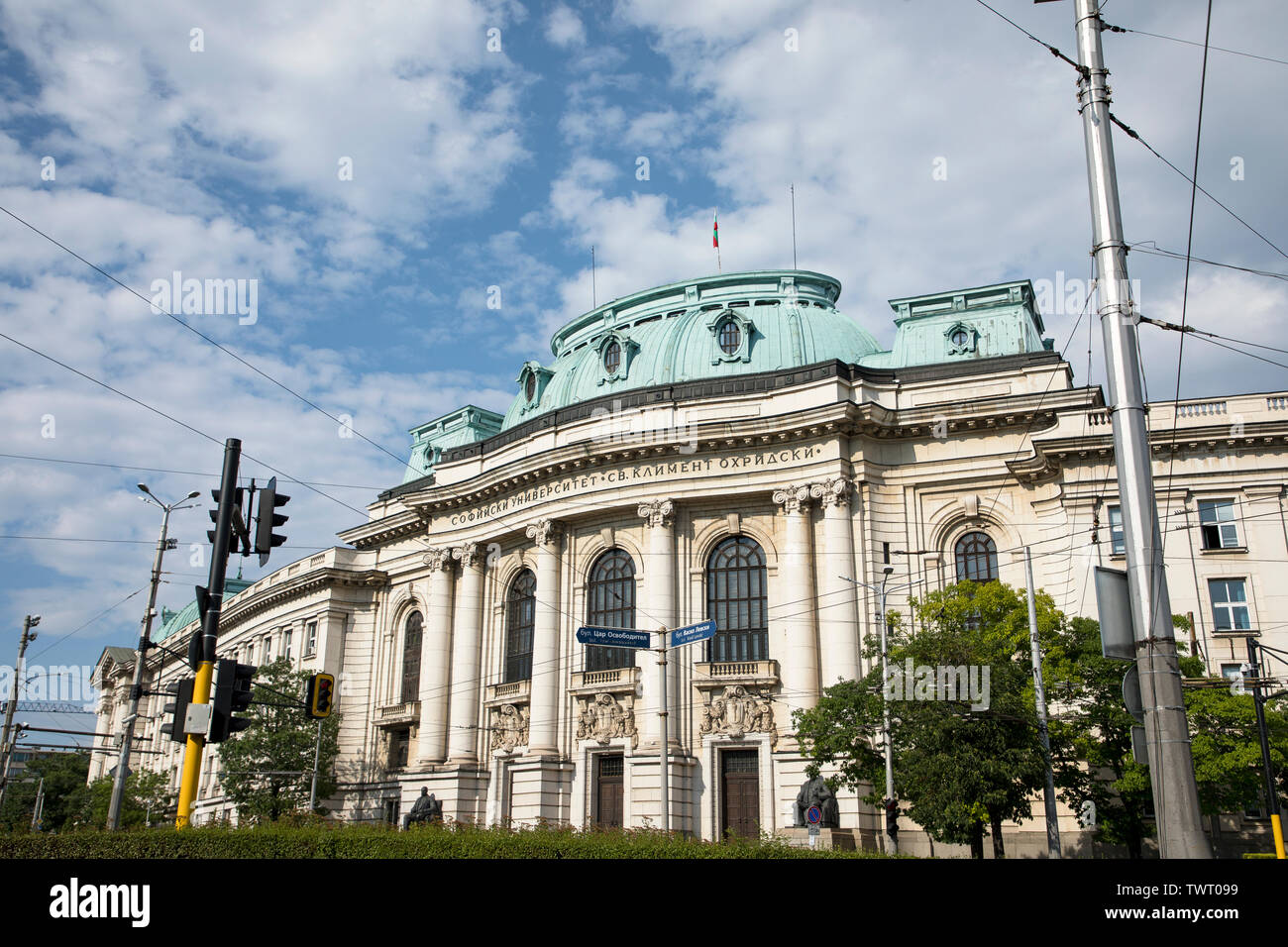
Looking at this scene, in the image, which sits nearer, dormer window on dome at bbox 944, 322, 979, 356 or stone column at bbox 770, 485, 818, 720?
stone column at bbox 770, 485, 818, 720

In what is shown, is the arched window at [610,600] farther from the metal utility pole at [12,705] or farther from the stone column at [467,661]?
the metal utility pole at [12,705]

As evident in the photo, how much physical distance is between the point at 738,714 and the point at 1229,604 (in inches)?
683

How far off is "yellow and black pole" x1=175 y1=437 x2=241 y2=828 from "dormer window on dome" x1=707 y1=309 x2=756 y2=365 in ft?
107

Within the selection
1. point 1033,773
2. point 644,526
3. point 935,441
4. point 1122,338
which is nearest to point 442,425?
point 644,526

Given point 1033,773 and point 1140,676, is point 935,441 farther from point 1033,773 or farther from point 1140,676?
point 1140,676

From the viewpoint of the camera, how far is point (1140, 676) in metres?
11.3

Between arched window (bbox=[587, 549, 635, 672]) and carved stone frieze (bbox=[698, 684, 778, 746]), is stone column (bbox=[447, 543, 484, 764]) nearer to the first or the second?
arched window (bbox=[587, 549, 635, 672])

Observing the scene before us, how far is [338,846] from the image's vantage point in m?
16.8

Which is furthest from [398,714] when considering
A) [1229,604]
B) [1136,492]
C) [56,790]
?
[56,790]

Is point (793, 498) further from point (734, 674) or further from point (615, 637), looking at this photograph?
point (615, 637)

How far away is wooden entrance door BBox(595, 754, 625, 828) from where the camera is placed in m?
43.9
